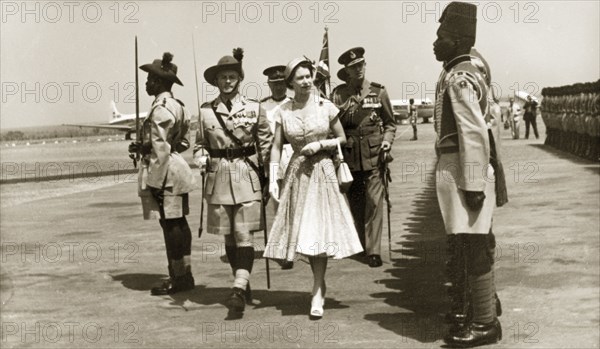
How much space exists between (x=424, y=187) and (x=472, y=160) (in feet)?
43.9

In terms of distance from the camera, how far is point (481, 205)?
20.8 feet

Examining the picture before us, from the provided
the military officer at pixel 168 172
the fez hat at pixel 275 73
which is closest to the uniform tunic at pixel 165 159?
the military officer at pixel 168 172

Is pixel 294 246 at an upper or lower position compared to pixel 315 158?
lower

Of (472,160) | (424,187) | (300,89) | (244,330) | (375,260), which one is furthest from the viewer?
(424,187)

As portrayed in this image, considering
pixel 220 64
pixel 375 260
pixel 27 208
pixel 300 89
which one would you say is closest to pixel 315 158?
pixel 300 89

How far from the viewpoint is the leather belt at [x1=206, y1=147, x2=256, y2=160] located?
8.23 metres

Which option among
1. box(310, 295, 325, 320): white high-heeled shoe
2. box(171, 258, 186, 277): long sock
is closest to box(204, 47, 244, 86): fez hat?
box(171, 258, 186, 277): long sock

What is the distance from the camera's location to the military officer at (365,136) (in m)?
10.1

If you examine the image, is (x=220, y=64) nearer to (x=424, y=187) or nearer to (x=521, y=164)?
(x=424, y=187)

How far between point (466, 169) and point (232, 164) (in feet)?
8.34

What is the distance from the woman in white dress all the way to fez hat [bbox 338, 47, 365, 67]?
2333mm

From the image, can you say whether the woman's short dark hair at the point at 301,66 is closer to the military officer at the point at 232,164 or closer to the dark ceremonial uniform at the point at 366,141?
the military officer at the point at 232,164

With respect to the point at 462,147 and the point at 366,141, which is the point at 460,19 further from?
the point at 366,141

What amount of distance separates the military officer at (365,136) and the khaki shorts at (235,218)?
6.98 ft
